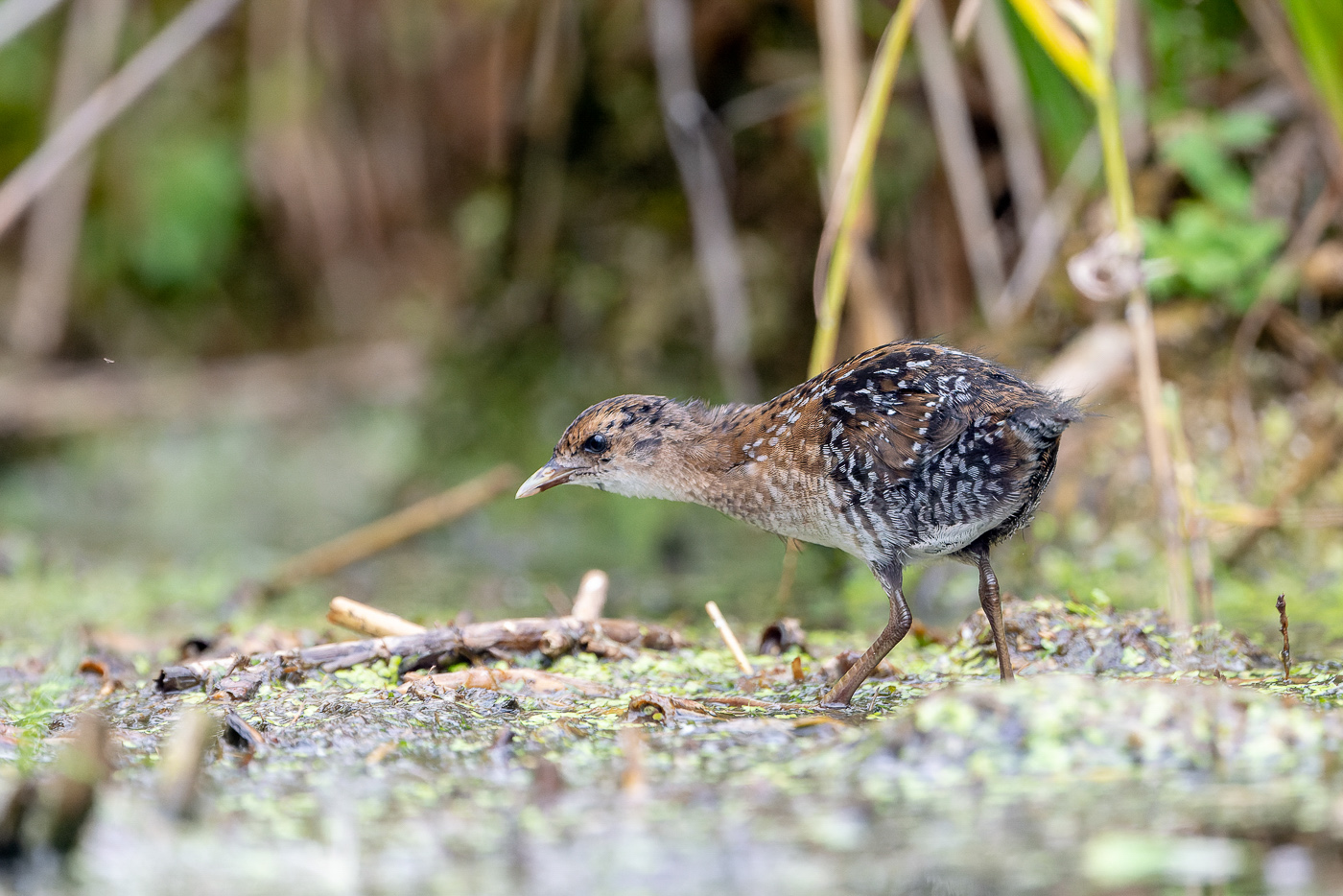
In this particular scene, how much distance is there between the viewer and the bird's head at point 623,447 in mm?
4293

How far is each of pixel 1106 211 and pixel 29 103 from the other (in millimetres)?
6438

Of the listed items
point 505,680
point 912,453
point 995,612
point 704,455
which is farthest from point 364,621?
point 995,612

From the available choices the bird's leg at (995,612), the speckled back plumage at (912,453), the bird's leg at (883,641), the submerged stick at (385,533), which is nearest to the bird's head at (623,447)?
the speckled back plumage at (912,453)

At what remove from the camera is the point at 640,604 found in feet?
18.3

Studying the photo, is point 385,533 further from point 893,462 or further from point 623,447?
point 893,462

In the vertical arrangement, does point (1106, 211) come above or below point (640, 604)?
above

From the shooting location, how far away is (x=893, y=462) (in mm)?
3557

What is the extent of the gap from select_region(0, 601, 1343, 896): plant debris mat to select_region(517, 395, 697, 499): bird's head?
0.95 m

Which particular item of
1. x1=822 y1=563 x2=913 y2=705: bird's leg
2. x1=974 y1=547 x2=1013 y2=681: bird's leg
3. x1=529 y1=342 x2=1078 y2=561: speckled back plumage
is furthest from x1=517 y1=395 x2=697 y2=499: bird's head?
x1=974 y1=547 x2=1013 y2=681: bird's leg

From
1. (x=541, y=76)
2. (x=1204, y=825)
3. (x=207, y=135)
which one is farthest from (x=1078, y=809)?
(x=207, y=135)

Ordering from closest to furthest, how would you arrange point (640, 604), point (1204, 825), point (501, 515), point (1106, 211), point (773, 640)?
point (1204, 825) → point (773, 640) → point (640, 604) → point (1106, 211) → point (501, 515)

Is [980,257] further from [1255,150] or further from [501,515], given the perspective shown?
[501,515]

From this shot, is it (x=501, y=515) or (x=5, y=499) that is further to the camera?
(x=5, y=499)

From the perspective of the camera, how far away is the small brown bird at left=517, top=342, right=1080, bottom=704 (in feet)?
11.4
